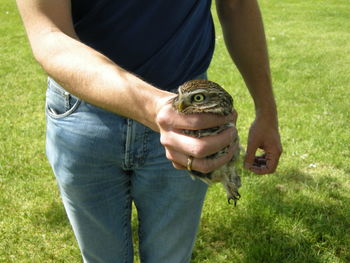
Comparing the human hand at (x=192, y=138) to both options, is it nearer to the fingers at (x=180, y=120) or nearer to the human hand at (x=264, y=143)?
the fingers at (x=180, y=120)

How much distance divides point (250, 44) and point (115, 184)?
1.07 m

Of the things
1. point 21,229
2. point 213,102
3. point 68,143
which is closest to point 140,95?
point 213,102

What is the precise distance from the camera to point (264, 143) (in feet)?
8.14

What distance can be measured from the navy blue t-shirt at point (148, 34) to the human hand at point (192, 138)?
679 mm

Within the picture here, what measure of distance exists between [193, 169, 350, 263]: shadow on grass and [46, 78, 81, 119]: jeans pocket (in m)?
2.08

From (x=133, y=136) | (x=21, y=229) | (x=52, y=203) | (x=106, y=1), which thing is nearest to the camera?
(x=106, y=1)

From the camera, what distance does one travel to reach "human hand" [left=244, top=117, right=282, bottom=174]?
97.4 inches

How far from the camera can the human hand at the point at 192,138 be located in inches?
52.8

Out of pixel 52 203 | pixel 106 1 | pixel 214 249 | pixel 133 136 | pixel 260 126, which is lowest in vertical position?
pixel 52 203

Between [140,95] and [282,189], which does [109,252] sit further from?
[282,189]

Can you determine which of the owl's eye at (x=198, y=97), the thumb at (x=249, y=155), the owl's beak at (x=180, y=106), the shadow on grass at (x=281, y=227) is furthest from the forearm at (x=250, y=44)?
the shadow on grass at (x=281, y=227)

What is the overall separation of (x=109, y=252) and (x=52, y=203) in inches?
84.6

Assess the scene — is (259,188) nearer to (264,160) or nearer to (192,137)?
(264,160)

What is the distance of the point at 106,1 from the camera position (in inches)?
74.1
